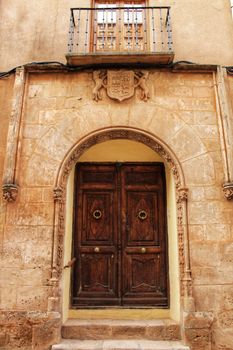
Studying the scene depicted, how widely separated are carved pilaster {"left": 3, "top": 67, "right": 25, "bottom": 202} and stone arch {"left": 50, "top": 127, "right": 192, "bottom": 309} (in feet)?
2.22

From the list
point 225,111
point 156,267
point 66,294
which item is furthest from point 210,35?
point 66,294

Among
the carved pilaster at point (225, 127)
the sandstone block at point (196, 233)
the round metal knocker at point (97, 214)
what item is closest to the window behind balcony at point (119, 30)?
the carved pilaster at point (225, 127)

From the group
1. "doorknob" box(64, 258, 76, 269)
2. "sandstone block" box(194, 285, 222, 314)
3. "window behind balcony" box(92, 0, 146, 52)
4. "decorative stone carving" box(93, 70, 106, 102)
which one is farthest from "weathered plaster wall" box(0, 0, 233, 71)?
"sandstone block" box(194, 285, 222, 314)

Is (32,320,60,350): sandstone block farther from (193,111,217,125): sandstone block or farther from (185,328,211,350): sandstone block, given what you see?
(193,111,217,125): sandstone block

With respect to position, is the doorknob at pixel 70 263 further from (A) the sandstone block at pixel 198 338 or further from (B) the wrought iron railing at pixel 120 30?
(B) the wrought iron railing at pixel 120 30

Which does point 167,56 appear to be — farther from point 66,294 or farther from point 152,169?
point 66,294

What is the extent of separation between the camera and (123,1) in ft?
21.7

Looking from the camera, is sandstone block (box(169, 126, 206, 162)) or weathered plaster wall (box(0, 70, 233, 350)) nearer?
weathered plaster wall (box(0, 70, 233, 350))

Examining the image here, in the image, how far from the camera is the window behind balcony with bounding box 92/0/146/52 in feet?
20.0

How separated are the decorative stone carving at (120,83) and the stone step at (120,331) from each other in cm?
354

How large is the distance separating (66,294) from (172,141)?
9.84 ft

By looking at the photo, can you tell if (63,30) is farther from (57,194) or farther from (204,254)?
(204,254)

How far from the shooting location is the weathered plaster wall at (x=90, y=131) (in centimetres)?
441

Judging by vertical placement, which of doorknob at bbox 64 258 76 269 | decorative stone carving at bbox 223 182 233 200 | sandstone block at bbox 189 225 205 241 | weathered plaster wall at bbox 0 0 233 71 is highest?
weathered plaster wall at bbox 0 0 233 71
